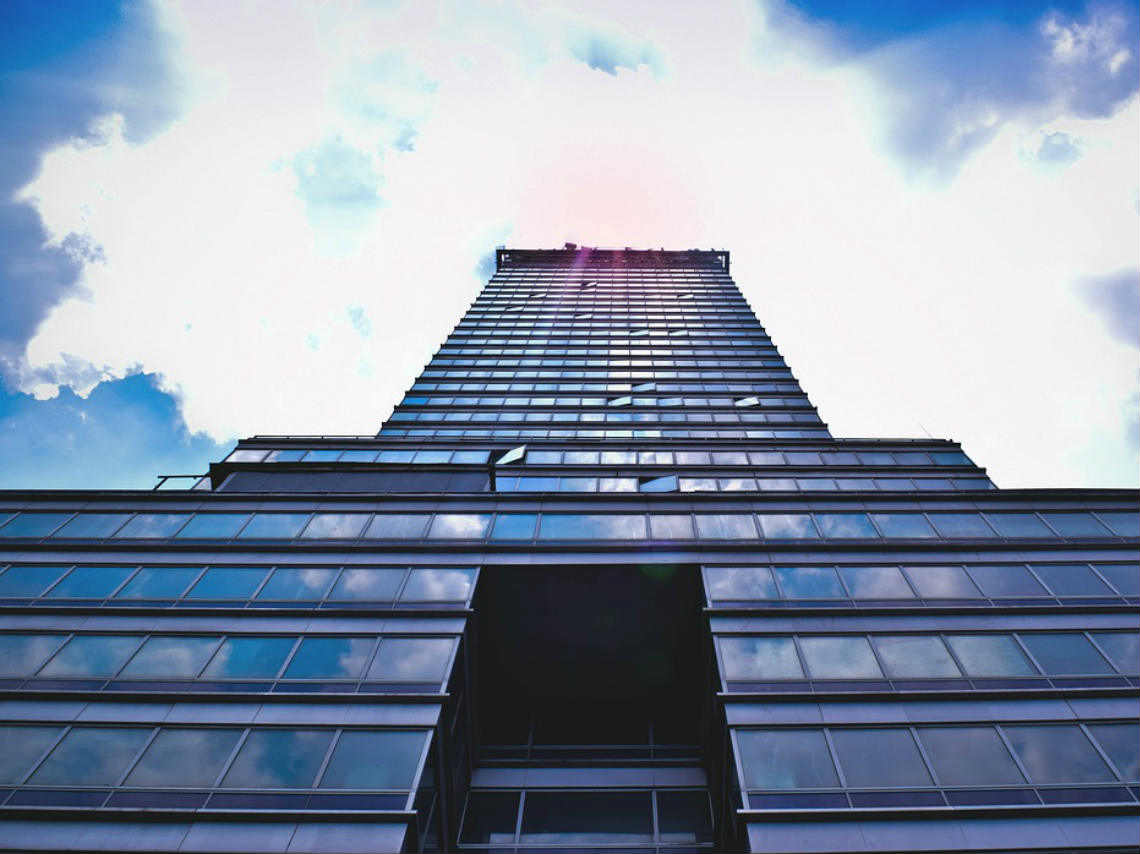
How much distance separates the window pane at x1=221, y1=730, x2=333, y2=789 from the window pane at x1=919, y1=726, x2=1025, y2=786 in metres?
12.8

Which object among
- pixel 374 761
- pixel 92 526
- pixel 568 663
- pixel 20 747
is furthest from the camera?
pixel 92 526

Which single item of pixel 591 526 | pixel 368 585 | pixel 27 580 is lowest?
pixel 27 580

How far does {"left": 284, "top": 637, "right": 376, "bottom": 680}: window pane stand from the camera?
51.8 feet

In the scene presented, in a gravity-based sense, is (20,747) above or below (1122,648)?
below

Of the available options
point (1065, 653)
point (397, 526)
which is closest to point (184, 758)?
point (397, 526)

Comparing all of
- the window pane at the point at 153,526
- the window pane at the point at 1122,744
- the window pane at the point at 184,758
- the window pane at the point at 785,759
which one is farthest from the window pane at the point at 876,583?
the window pane at the point at 153,526

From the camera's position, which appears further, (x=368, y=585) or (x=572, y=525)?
(x=572, y=525)

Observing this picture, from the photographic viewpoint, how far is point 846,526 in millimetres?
20562

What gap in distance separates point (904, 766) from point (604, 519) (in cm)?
1028

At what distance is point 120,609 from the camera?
58.4 feet

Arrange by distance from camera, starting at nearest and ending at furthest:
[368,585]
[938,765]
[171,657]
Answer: [938,765]
[171,657]
[368,585]

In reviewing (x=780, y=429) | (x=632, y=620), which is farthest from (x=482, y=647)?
(x=780, y=429)

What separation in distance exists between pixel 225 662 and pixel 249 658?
0.56 m

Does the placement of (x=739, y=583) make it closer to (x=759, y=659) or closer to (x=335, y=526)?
(x=759, y=659)
